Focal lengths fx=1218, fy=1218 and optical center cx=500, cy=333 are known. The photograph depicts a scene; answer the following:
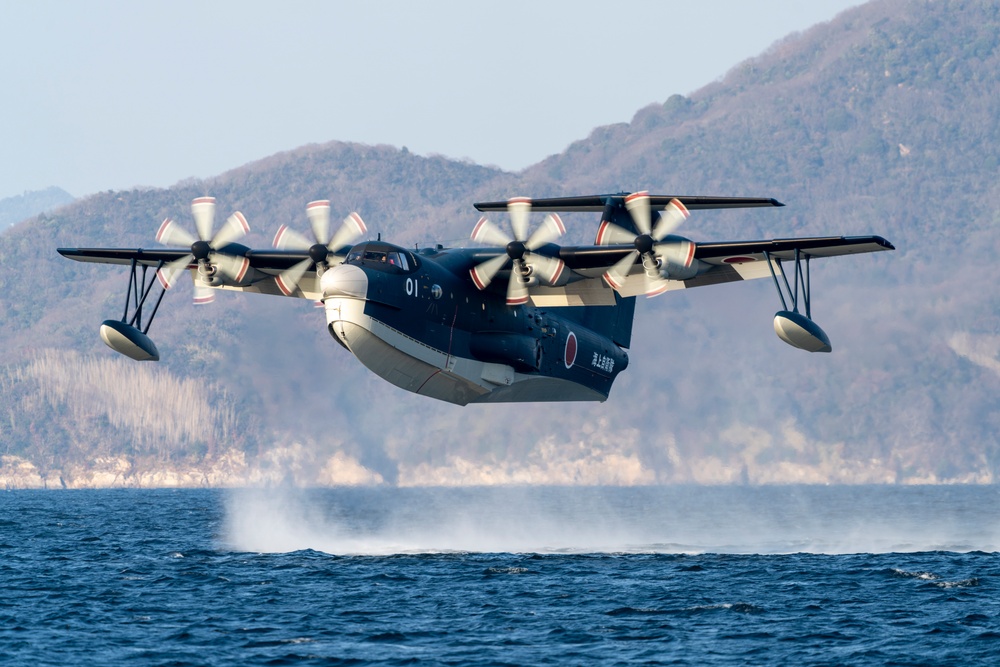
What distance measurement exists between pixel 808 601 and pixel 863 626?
393 centimetres

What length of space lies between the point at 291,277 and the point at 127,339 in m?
6.41

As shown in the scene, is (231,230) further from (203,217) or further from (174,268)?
(174,268)

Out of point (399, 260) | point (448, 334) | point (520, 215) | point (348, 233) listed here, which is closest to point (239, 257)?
point (348, 233)

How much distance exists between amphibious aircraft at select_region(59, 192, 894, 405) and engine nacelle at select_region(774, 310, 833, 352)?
4cm

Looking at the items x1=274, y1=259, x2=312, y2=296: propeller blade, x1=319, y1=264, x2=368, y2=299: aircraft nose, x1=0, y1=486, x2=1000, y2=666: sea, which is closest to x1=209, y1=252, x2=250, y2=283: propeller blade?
x1=274, y1=259, x2=312, y2=296: propeller blade

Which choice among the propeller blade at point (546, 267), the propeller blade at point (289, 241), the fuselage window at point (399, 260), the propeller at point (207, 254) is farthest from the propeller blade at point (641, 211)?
the propeller at point (207, 254)

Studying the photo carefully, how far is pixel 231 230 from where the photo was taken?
41.2 m

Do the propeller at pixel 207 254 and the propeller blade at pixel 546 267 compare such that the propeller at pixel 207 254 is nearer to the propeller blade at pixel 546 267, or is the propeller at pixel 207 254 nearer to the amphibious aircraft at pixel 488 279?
the amphibious aircraft at pixel 488 279

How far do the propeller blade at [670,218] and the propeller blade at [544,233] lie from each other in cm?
329

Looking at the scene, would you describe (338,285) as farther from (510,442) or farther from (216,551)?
(510,442)

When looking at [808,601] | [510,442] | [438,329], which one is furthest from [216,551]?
[510,442]

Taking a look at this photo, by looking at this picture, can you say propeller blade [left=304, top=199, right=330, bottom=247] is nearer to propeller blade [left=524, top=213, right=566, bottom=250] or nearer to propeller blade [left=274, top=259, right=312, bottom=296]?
propeller blade [left=274, top=259, right=312, bottom=296]

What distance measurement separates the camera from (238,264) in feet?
141

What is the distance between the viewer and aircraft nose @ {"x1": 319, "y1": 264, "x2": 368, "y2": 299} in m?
37.8
